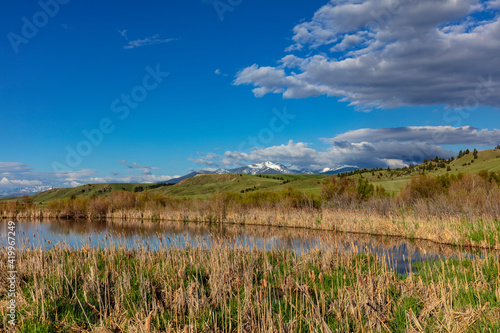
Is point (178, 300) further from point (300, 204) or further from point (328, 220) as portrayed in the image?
point (300, 204)

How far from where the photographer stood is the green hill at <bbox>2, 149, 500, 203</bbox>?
71438 mm

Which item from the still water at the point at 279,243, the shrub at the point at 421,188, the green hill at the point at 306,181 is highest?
the green hill at the point at 306,181

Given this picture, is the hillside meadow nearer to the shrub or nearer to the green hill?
the shrub

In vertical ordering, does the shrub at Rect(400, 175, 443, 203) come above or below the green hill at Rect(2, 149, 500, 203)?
below

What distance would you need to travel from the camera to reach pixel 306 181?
4053 inches

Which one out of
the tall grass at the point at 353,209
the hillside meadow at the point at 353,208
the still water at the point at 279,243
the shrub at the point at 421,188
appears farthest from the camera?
the shrub at the point at 421,188

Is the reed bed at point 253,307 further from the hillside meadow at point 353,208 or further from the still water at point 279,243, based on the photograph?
the hillside meadow at point 353,208

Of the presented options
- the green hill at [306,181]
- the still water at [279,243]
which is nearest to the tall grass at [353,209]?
the still water at [279,243]

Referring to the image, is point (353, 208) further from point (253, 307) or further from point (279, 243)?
point (253, 307)

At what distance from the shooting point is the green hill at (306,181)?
7144 centimetres

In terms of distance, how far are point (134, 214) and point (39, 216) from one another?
15.0m

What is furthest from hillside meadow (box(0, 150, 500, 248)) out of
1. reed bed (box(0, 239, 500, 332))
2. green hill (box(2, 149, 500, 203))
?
reed bed (box(0, 239, 500, 332))

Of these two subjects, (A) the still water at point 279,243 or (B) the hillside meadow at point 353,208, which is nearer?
(A) the still water at point 279,243

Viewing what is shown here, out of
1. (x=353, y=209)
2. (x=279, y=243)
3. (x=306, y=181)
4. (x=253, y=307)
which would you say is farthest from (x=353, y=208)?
(x=306, y=181)
